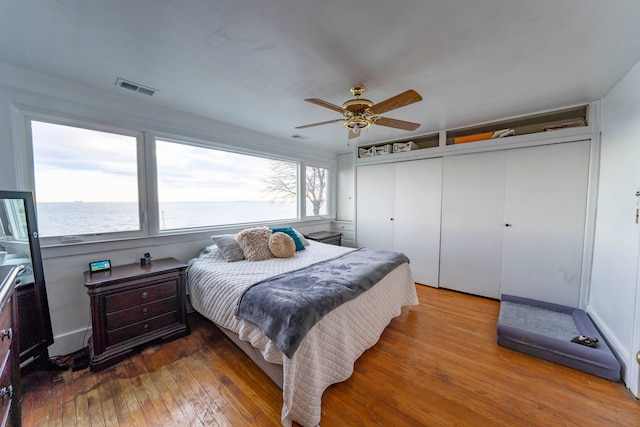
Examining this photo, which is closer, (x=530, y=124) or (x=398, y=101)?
(x=398, y=101)

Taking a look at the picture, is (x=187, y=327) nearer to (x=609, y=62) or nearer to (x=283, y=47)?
(x=283, y=47)

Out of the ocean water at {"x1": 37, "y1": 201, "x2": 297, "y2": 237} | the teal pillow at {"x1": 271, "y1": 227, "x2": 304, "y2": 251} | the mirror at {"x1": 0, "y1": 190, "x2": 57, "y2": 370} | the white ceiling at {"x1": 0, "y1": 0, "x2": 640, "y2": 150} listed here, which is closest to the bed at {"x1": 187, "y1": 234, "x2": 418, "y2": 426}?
the teal pillow at {"x1": 271, "y1": 227, "x2": 304, "y2": 251}

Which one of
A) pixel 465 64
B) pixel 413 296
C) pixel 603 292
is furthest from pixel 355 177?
pixel 603 292

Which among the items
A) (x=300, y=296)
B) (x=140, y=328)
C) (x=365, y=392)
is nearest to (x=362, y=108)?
(x=300, y=296)

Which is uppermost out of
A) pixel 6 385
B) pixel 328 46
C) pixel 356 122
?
pixel 328 46

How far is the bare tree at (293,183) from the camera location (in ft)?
12.8

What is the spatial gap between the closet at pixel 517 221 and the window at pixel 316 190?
7.36 ft

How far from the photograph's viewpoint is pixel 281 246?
109 inches

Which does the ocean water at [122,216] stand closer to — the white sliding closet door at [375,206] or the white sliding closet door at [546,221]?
the white sliding closet door at [375,206]

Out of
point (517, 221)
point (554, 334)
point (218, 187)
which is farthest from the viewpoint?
point (218, 187)

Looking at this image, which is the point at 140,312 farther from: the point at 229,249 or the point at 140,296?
the point at 229,249

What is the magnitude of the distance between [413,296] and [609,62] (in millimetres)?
2537

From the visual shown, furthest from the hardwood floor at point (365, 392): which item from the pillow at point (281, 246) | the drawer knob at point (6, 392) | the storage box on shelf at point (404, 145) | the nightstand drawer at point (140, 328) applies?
the storage box on shelf at point (404, 145)

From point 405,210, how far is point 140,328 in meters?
3.62
